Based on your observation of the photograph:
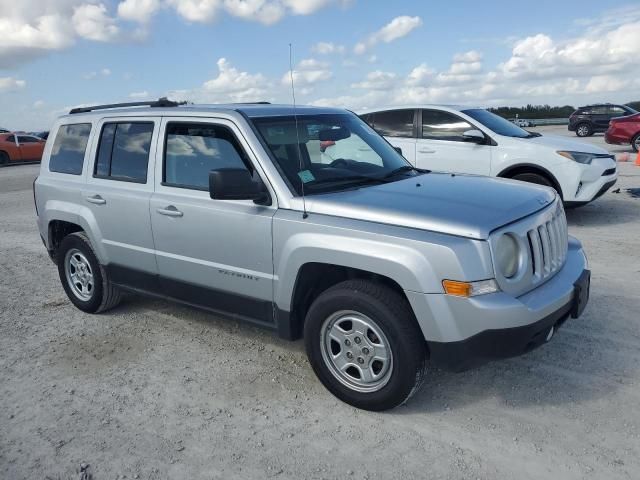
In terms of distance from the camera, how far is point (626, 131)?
18.2m

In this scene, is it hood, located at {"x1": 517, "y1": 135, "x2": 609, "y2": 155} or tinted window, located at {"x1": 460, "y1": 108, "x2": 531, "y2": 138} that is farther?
tinted window, located at {"x1": 460, "y1": 108, "x2": 531, "y2": 138}

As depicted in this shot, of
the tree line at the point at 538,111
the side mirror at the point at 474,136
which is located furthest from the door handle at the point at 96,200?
the tree line at the point at 538,111

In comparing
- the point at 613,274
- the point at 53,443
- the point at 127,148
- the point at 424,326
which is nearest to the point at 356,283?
the point at 424,326

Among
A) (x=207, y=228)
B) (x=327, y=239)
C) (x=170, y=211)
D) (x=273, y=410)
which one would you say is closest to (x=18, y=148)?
(x=170, y=211)

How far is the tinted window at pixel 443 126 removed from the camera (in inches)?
347

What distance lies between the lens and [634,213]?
9.09m

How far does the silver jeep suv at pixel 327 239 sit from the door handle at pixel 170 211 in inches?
0.6

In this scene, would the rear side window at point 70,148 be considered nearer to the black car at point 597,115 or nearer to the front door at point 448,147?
the front door at point 448,147

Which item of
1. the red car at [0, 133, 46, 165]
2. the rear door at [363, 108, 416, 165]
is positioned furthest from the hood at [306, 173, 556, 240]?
the red car at [0, 133, 46, 165]

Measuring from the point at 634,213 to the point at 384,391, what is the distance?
24.0 ft

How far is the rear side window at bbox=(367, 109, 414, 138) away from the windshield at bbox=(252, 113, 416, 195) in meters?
4.41

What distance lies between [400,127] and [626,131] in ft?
40.1

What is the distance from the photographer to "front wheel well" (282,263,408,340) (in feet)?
12.1

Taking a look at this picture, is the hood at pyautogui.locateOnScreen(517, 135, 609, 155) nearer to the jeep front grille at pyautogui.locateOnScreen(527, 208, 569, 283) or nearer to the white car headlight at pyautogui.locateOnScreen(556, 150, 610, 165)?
the white car headlight at pyautogui.locateOnScreen(556, 150, 610, 165)
